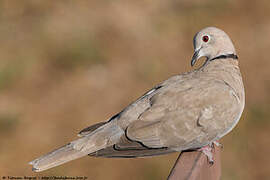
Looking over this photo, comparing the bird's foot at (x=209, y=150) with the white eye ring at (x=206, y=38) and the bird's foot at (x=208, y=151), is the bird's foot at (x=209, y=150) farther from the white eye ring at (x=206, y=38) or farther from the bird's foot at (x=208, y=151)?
the white eye ring at (x=206, y=38)

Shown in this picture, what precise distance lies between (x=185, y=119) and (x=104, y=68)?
4.64 m

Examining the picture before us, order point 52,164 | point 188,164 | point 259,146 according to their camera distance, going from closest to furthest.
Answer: point 188,164, point 52,164, point 259,146

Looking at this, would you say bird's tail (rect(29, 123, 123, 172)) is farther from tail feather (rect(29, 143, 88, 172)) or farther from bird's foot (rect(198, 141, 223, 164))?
bird's foot (rect(198, 141, 223, 164))

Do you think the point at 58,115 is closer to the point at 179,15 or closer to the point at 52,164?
the point at 179,15

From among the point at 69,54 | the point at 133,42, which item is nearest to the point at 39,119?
the point at 69,54

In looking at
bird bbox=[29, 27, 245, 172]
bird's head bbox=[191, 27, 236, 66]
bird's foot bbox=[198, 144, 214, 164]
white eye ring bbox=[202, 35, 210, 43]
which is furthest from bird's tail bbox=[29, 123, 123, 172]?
white eye ring bbox=[202, 35, 210, 43]

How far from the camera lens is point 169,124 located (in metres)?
3.39

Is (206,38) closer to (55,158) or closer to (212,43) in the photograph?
(212,43)

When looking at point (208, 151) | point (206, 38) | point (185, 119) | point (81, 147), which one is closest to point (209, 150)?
point (208, 151)

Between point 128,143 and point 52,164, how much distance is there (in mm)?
531

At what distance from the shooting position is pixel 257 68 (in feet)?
25.8

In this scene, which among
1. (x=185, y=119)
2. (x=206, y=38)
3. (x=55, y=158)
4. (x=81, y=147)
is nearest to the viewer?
(x=55, y=158)

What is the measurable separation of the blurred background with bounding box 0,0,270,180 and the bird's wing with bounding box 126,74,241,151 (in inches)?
115

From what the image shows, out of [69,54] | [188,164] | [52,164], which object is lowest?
[188,164]
